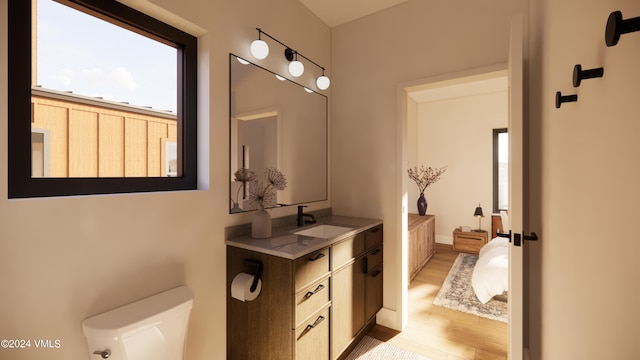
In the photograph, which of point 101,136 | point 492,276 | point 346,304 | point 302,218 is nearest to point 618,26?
point 101,136

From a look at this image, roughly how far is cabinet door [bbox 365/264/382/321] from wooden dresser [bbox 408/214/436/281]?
107 centimetres

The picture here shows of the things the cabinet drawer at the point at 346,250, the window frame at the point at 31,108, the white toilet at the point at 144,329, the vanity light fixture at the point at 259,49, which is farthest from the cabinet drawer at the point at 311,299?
the vanity light fixture at the point at 259,49

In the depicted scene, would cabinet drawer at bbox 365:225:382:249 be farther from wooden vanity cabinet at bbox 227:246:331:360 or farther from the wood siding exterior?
the wood siding exterior

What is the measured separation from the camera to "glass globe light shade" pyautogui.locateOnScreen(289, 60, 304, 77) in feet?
7.32

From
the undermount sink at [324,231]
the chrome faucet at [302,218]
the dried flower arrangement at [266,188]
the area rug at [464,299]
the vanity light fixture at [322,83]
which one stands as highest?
the vanity light fixture at [322,83]

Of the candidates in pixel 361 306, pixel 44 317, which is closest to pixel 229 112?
pixel 44 317

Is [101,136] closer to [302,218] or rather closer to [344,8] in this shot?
[302,218]

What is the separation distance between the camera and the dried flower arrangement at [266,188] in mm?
1869

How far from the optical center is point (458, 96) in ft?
15.8

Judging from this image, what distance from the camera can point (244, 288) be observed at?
1530 mm

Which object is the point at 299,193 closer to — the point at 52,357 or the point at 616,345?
the point at 52,357

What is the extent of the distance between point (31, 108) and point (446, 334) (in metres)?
2.96

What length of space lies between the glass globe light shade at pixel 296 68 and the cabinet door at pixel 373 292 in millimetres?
1727

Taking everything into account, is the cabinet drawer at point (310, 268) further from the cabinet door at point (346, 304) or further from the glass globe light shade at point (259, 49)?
the glass globe light shade at point (259, 49)
